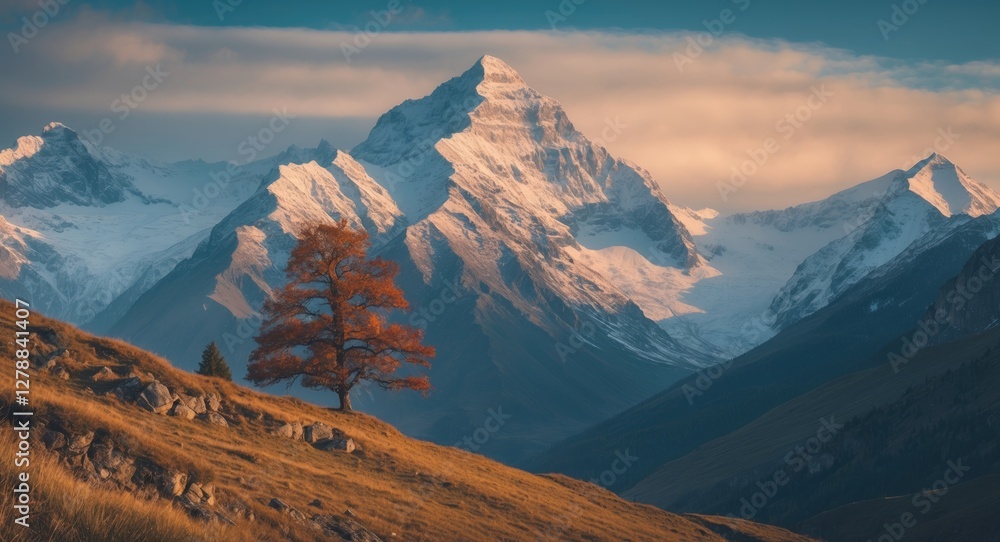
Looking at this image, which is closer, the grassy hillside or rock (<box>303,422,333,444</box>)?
the grassy hillside

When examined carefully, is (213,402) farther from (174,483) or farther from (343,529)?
(174,483)

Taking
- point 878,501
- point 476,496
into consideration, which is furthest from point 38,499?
point 878,501

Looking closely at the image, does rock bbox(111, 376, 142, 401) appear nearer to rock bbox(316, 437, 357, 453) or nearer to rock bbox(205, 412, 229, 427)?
rock bbox(205, 412, 229, 427)

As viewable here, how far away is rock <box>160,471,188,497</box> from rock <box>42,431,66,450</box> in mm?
2891

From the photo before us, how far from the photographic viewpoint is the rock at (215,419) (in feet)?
141

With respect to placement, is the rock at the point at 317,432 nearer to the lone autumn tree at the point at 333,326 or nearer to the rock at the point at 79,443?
the lone autumn tree at the point at 333,326

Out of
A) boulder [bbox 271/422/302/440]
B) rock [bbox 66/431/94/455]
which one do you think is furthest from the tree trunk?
rock [bbox 66/431/94/455]

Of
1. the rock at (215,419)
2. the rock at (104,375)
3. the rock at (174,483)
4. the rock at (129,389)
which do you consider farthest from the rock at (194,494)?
the rock at (215,419)

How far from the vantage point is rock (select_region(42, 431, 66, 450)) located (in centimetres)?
3070

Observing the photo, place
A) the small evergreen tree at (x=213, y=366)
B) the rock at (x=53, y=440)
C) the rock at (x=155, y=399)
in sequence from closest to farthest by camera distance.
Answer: the rock at (x=53, y=440), the rock at (x=155, y=399), the small evergreen tree at (x=213, y=366)

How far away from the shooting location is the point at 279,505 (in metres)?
34.2

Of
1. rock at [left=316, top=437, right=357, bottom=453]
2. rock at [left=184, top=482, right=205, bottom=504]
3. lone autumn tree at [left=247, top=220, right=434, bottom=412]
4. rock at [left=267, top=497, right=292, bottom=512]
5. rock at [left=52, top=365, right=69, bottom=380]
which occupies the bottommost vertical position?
rock at [left=184, top=482, right=205, bottom=504]

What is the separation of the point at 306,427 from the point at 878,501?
93.9 metres

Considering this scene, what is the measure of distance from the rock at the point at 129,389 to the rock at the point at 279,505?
9.12m
